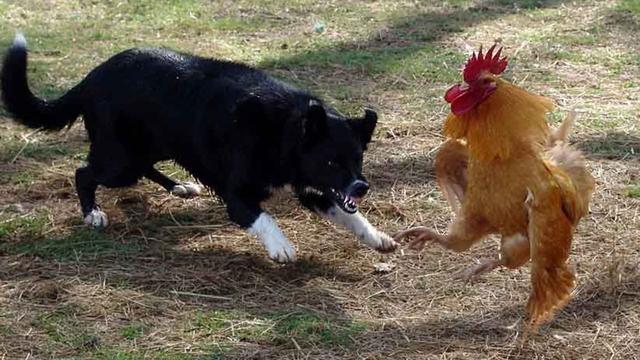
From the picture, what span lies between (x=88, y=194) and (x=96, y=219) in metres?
0.21

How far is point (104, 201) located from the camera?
22.4 feet

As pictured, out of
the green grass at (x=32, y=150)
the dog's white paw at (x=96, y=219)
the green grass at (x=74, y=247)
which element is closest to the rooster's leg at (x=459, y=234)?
the green grass at (x=74, y=247)

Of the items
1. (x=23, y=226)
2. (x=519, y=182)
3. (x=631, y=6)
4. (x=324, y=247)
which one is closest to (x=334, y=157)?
(x=324, y=247)

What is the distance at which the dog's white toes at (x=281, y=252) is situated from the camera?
5.79 meters

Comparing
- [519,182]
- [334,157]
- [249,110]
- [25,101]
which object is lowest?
[25,101]

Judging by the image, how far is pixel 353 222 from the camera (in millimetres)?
6113

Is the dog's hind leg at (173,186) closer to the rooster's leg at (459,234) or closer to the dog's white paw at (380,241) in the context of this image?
the dog's white paw at (380,241)

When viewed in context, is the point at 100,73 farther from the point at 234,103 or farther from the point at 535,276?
the point at 535,276

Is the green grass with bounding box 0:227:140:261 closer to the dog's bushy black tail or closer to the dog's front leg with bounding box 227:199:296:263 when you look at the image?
the dog's front leg with bounding box 227:199:296:263

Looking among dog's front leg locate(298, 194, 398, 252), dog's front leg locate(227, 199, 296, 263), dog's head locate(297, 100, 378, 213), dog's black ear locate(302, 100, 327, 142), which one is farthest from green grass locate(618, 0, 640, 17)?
dog's front leg locate(227, 199, 296, 263)

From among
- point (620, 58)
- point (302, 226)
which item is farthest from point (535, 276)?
point (620, 58)

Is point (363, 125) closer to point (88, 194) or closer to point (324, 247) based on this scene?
point (324, 247)

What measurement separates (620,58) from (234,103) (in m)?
5.00

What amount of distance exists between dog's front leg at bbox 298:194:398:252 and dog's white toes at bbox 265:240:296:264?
17.9 inches
